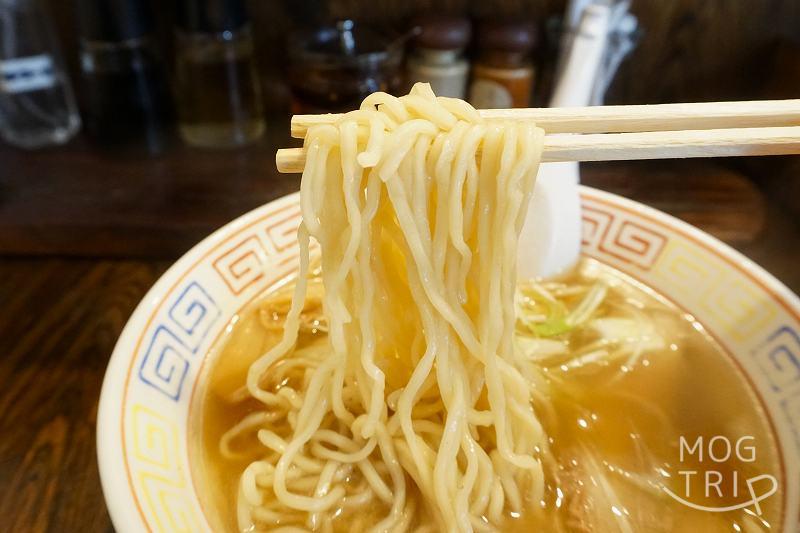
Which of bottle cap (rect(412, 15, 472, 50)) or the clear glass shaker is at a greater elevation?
bottle cap (rect(412, 15, 472, 50))

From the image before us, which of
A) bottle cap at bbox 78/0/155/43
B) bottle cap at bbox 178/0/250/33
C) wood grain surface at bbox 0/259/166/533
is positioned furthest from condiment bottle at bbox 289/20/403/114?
→ wood grain surface at bbox 0/259/166/533

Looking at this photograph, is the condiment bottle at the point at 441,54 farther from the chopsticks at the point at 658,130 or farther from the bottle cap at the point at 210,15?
the chopsticks at the point at 658,130

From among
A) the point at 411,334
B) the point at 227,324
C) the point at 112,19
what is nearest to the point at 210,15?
the point at 112,19

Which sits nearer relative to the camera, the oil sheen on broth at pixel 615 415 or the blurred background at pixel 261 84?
the oil sheen on broth at pixel 615 415

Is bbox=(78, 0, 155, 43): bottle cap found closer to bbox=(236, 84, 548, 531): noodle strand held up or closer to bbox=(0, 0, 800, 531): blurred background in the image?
bbox=(0, 0, 800, 531): blurred background

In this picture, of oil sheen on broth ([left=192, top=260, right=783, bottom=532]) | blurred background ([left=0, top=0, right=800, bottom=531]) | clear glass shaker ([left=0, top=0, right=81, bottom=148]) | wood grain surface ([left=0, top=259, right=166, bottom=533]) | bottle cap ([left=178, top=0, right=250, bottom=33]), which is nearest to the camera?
oil sheen on broth ([left=192, top=260, right=783, bottom=532])

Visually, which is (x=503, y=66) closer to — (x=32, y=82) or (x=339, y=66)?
(x=339, y=66)

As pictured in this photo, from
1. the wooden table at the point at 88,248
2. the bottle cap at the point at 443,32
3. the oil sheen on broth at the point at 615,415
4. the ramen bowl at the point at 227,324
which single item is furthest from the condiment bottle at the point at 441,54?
the oil sheen on broth at the point at 615,415
